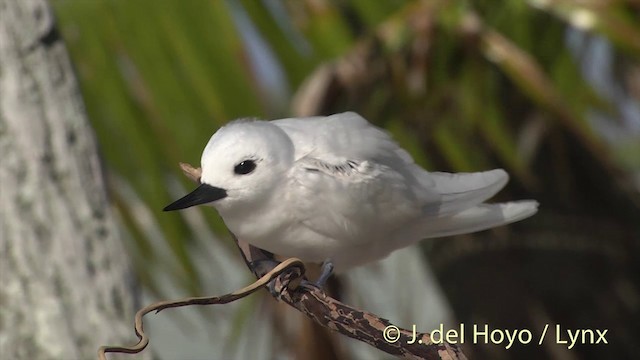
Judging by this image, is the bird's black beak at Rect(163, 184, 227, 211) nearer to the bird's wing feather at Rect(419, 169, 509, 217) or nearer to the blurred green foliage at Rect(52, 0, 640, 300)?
the bird's wing feather at Rect(419, 169, 509, 217)

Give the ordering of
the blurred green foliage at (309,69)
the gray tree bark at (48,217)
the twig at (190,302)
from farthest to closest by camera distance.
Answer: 1. the blurred green foliage at (309,69)
2. the gray tree bark at (48,217)
3. the twig at (190,302)

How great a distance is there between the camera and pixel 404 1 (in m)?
1.28

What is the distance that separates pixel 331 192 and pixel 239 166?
2.3 inches

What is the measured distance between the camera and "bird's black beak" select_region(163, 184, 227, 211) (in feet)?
1.43

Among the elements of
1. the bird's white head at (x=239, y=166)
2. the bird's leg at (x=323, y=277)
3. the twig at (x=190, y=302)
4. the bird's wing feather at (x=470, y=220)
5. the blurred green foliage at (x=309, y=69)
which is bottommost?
the twig at (x=190, y=302)

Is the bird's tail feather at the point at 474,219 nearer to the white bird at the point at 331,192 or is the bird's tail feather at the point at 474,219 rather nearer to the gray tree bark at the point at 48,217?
the white bird at the point at 331,192

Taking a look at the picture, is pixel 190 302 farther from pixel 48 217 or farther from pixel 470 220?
pixel 48 217

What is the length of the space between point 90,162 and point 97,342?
153mm

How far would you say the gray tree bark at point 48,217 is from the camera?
2.68 feet

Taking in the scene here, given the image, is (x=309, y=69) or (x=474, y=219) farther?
(x=309, y=69)

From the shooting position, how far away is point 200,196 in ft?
1.45

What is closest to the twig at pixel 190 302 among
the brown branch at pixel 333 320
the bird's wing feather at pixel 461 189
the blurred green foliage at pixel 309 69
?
the brown branch at pixel 333 320

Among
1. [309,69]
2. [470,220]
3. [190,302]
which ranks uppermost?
[309,69]

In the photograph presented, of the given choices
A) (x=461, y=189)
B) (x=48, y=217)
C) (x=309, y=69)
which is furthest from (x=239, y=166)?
(x=309, y=69)
